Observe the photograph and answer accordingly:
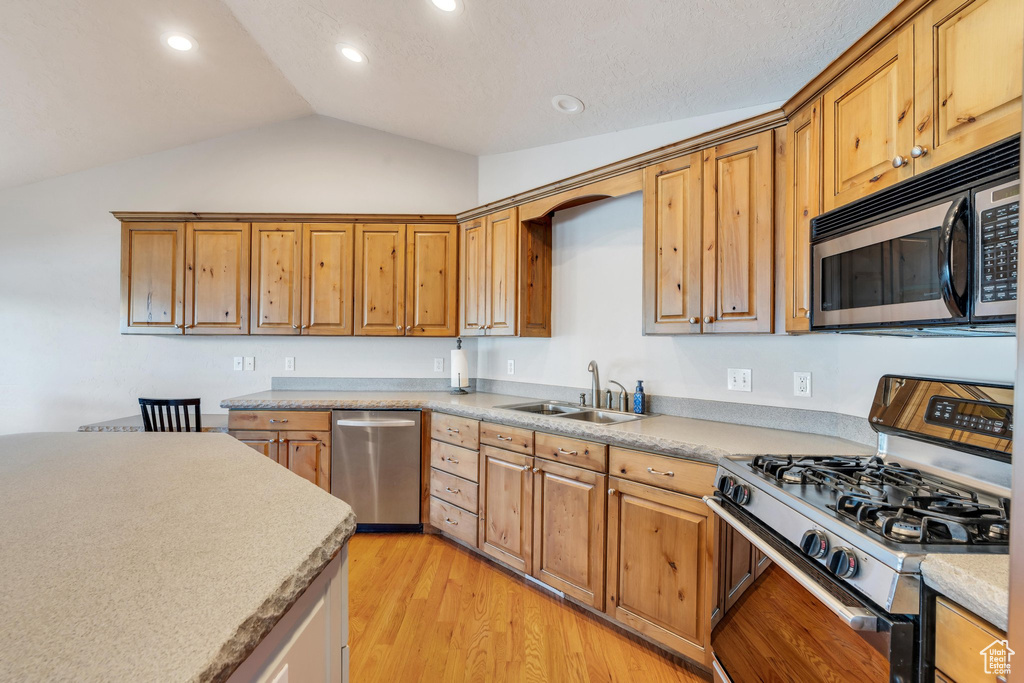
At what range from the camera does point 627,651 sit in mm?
1988

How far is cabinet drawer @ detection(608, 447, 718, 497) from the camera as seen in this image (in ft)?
5.82

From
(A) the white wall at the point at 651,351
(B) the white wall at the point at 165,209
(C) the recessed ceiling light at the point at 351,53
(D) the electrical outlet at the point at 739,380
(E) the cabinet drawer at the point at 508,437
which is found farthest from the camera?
(B) the white wall at the point at 165,209

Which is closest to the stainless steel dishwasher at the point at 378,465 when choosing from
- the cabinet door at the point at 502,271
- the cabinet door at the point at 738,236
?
the cabinet door at the point at 502,271

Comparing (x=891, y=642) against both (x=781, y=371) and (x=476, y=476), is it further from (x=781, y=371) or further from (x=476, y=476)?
(x=476, y=476)

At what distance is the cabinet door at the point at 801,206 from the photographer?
168 cm

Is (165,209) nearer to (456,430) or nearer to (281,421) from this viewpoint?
(281,421)

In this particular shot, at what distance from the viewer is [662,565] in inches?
74.3

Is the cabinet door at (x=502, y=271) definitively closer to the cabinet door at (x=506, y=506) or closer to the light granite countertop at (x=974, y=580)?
the cabinet door at (x=506, y=506)

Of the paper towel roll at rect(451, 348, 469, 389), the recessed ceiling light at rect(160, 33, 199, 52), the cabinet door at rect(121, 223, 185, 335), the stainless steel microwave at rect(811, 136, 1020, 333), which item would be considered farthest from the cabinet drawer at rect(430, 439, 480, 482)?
the recessed ceiling light at rect(160, 33, 199, 52)

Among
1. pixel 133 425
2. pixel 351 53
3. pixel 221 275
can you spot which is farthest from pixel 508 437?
pixel 133 425

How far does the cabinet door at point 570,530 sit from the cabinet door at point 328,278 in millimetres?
1965

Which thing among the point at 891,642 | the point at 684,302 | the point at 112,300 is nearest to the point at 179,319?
the point at 112,300

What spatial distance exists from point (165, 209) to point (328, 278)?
1642 mm

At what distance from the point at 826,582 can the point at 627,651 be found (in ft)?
3.92
